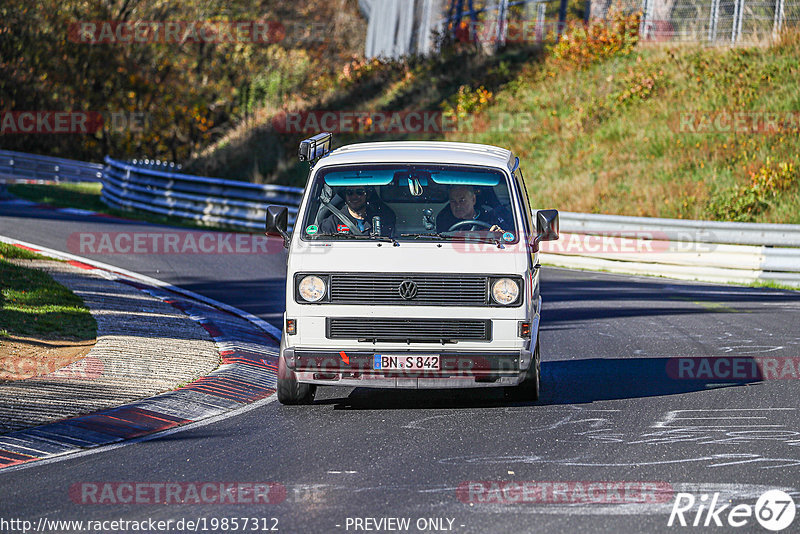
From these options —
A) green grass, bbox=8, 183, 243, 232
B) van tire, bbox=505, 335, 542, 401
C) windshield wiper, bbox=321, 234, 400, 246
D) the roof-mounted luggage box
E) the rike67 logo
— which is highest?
the roof-mounted luggage box

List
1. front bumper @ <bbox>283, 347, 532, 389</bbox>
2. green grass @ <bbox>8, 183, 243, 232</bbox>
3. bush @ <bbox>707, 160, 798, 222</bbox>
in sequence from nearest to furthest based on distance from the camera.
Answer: front bumper @ <bbox>283, 347, 532, 389</bbox> < bush @ <bbox>707, 160, 798, 222</bbox> < green grass @ <bbox>8, 183, 243, 232</bbox>

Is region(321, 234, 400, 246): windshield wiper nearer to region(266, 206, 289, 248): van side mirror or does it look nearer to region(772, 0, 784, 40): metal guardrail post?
region(266, 206, 289, 248): van side mirror

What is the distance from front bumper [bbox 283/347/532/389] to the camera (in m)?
8.60

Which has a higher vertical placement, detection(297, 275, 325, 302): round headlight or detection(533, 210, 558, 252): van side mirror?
detection(533, 210, 558, 252): van side mirror

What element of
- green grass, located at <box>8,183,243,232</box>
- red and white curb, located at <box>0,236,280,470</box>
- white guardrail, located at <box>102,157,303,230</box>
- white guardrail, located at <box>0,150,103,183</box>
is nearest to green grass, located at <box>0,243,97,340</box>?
red and white curb, located at <box>0,236,280,470</box>

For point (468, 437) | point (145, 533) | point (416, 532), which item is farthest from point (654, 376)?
point (145, 533)

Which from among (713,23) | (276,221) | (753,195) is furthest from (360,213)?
(713,23)

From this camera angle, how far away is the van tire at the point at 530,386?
29.9 feet

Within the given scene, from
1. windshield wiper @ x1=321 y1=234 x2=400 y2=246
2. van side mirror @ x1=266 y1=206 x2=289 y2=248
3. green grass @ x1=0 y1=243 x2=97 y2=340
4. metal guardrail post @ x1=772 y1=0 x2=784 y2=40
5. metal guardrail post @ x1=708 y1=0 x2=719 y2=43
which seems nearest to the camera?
windshield wiper @ x1=321 y1=234 x2=400 y2=246

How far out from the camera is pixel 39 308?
1298cm

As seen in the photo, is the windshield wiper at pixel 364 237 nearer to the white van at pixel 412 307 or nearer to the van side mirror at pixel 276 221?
the white van at pixel 412 307

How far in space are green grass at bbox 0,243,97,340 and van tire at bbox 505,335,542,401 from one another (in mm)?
4932

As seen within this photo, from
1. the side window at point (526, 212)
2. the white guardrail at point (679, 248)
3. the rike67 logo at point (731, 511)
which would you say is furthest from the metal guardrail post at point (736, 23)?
the rike67 logo at point (731, 511)

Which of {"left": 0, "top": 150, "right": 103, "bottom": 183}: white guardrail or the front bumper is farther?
{"left": 0, "top": 150, "right": 103, "bottom": 183}: white guardrail
